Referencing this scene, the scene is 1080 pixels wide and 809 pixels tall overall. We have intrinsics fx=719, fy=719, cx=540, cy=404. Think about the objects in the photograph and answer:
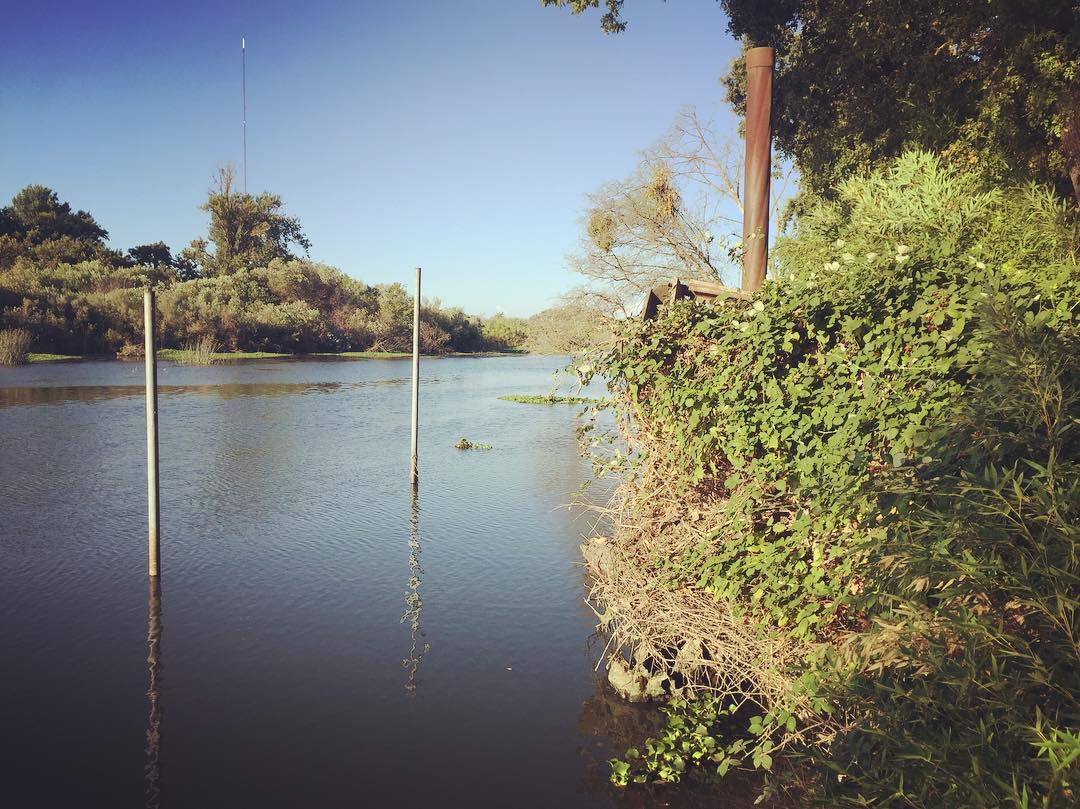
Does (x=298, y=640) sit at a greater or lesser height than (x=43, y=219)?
lesser

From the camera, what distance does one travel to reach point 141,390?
1126 inches

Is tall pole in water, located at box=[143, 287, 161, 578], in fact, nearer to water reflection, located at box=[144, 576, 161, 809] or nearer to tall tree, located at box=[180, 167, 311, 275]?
water reflection, located at box=[144, 576, 161, 809]

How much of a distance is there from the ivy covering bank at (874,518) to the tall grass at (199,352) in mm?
44164

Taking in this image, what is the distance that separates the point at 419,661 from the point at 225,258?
7362 centimetres

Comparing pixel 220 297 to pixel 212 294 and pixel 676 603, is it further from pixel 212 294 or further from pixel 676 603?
pixel 676 603

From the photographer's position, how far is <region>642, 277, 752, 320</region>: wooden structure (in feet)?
18.2

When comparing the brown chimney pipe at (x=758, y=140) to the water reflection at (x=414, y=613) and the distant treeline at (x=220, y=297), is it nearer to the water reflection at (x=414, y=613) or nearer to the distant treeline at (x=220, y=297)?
the water reflection at (x=414, y=613)

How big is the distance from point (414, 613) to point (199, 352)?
1734 inches

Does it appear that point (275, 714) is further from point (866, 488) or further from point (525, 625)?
point (866, 488)

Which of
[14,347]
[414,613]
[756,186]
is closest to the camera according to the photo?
[756,186]

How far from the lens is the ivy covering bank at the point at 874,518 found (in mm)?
2717

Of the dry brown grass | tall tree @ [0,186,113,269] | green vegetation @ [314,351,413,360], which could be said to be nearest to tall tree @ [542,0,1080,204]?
the dry brown grass

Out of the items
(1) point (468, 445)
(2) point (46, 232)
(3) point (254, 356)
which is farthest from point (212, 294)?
(1) point (468, 445)

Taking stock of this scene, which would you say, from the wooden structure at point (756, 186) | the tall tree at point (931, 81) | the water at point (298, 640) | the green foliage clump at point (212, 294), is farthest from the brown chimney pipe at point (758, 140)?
the green foliage clump at point (212, 294)
